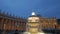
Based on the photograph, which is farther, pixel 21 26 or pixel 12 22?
pixel 21 26

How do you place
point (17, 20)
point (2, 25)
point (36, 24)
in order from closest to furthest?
1. point (36, 24)
2. point (2, 25)
3. point (17, 20)

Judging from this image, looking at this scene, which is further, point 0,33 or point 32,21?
point 0,33

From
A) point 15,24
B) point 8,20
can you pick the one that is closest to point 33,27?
point 8,20

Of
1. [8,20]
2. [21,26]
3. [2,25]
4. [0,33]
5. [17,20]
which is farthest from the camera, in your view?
[21,26]

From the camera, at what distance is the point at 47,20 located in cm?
6222

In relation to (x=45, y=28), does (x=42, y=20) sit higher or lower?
higher

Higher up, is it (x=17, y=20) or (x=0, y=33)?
(x=17, y=20)

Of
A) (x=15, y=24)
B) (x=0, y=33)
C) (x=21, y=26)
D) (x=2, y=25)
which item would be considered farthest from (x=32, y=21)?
(x=21, y=26)

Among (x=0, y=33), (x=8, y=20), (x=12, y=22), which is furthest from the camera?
(x=12, y=22)

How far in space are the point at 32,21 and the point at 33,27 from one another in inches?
16.7

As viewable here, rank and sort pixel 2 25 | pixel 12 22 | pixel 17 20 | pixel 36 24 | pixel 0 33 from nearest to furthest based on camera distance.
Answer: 1. pixel 36 24
2. pixel 0 33
3. pixel 2 25
4. pixel 12 22
5. pixel 17 20

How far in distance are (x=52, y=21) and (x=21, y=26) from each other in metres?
16.8

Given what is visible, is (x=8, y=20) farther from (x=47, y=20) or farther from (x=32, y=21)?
(x=32, y=21)

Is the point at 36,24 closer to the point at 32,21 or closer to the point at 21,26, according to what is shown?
the point at 32,21
